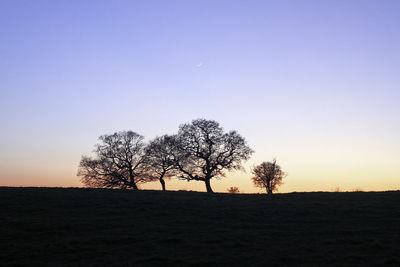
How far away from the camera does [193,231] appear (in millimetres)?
20641

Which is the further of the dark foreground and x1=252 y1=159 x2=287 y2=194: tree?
x1=252 y1=159 x2=287 y2=194: tree

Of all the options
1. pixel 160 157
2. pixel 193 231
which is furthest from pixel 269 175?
pixel 193 231

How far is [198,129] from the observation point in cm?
6159

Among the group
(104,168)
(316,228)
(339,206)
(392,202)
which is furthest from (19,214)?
(104,168)

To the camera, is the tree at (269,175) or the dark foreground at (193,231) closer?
the dark foreground at (193,231)

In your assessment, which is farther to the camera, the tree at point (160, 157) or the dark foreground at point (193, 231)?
the tree at point (160, 157)

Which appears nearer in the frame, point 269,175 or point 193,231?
point 193,231

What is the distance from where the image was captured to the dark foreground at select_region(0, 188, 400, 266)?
51.4 feet

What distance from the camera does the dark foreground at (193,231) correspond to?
15680 millimetres

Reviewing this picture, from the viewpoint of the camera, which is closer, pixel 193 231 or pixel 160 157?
pixel 193 231

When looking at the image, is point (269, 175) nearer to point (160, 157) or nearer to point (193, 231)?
point (160, 157)

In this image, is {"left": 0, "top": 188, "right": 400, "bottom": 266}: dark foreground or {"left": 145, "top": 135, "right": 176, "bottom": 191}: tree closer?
{"left": 0, "top": 188, "right": 400, "bottom": 266}: dark foreground

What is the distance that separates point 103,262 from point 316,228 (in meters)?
13.2

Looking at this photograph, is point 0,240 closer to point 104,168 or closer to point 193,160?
point 193,160
